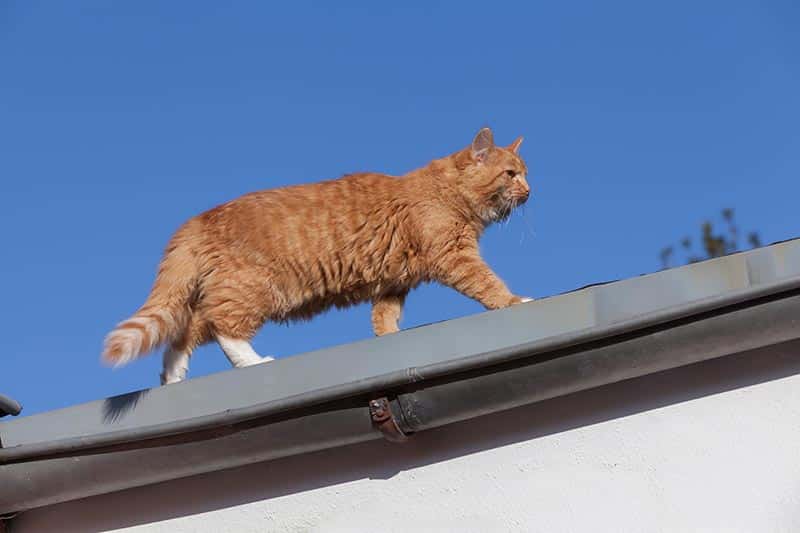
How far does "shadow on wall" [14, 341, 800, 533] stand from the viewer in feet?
9.12

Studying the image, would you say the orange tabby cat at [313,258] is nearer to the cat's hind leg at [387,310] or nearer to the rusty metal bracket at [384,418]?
the cat's hind leg at [387,310]

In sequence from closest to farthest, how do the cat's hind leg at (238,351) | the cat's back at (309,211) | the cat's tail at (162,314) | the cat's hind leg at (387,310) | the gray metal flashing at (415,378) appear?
the gray metal flashing at (415,378) < the cat's tail at (162,314) < the cat's hind leg at (238,351) < the cat's back at (309,211) < the cat's hind leg at (387,310)

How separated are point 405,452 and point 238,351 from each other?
212 centimetres

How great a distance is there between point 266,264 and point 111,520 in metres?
2.04

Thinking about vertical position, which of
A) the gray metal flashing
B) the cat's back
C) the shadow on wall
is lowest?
the shadow on wall

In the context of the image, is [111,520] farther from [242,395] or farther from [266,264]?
[266,264]

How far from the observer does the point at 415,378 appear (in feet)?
9.46

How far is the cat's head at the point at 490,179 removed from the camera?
606 centimetres

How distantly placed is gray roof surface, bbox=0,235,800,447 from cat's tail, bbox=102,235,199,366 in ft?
2.90

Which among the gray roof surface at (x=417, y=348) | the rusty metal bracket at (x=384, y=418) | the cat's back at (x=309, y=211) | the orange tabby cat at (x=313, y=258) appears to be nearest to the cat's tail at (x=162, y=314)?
the orange tabby cat at (x=313, y=258)

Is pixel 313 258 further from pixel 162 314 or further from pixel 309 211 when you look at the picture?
pixel 162 314

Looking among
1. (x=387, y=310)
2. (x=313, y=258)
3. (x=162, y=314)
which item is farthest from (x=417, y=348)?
(x=387, y=310)

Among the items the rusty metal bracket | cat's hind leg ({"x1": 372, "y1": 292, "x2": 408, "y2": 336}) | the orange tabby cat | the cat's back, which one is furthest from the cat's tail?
the rusty metal bracket

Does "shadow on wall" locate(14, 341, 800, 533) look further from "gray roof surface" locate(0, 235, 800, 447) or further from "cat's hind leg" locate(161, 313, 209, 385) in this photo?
"cat's hind leg" locate(161, 313, 209, 385)
